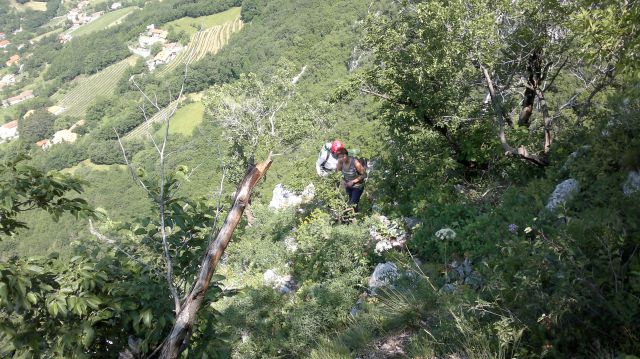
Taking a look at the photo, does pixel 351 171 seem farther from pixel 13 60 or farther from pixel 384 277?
pixel 13 60

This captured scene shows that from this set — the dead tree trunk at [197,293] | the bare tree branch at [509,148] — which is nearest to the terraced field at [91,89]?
the bare tree branch at [509,148]

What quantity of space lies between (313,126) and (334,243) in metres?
17.2

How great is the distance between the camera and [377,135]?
45.9 ft

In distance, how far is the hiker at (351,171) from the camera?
7680 mm

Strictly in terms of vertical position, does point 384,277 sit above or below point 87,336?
below

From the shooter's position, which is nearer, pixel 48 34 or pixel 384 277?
pixel 384 277

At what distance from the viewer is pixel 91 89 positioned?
102m

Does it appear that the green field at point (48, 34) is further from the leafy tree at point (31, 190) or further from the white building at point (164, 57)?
the leafy tree at point (31, 190)

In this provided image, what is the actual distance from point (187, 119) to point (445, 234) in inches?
2584

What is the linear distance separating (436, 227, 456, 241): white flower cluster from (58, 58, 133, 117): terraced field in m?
102

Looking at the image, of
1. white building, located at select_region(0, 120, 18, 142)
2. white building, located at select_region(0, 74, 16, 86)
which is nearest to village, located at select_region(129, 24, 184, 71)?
white building, located at select_region(0, 120, 18, 142)

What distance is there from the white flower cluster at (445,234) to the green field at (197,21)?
351 feet

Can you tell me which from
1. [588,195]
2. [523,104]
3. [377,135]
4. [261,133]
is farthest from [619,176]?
[261,133]

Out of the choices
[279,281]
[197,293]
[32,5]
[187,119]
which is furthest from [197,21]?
[197,293]
